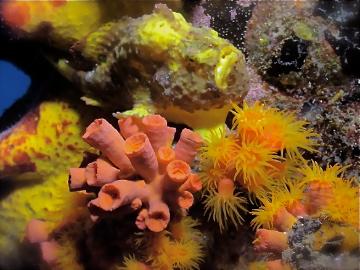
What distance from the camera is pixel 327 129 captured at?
1911 mm

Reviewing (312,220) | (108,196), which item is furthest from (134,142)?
(312,220)

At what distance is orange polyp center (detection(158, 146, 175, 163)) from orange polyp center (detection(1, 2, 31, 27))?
0.96m

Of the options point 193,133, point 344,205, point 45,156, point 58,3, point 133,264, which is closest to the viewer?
point 344,205

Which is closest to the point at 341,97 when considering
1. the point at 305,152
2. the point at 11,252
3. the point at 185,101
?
the point at 305,152

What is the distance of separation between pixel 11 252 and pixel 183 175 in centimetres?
153

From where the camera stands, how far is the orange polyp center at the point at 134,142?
5.45 ft

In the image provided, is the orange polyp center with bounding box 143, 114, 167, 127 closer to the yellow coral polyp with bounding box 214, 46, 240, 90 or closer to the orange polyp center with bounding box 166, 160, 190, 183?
the orange polyp center with bounding box 166, 160, 190, 183

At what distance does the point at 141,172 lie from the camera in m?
1.75

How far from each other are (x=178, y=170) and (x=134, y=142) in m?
0.20

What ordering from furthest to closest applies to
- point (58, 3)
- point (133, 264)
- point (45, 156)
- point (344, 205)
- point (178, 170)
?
point (45, 156), point (58, 3), point (133, 264), point (178, 170), point (344, 205)

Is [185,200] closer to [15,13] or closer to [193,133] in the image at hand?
[193,133]

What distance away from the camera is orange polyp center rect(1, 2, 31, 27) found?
2.03m

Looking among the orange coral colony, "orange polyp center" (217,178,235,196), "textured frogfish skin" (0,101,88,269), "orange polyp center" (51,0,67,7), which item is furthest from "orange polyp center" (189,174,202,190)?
"orange polyp center" (51,0,67,7)

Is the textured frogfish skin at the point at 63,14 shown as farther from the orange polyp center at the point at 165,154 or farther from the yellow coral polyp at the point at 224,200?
the yellow coral polyp at the point at 224,200
